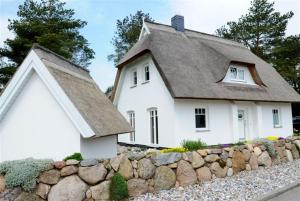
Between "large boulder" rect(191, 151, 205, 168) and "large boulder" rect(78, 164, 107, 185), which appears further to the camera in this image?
"large boulder" rect(191, 151, 205, 168)

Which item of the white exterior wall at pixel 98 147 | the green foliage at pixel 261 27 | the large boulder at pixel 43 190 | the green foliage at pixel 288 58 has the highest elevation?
the green foliage at pixel 261 27

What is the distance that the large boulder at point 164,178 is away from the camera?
764 cm

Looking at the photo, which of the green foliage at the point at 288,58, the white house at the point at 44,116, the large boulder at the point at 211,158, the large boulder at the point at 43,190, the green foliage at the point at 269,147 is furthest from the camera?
the green foliage at the point at 288,58

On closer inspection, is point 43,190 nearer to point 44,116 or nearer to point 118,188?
point 118,188

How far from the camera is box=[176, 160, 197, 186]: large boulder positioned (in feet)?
26.5

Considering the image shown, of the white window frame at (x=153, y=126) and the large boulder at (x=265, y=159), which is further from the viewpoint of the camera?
the white window frame at (x=153, y=126)

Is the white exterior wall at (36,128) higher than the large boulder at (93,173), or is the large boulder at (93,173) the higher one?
the white exterior wall at (36,128)

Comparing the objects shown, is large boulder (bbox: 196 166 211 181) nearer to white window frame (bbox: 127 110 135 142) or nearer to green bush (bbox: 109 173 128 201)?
green bush (bbox: 109 173 128 201)

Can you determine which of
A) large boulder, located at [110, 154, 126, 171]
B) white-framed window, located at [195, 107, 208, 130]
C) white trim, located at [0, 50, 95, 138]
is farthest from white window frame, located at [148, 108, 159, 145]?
large boulder, located at [110, 154, 126, 171]

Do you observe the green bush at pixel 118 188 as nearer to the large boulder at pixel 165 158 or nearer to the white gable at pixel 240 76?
the large boulder at pixel 165 158

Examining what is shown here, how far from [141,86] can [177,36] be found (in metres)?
4.61

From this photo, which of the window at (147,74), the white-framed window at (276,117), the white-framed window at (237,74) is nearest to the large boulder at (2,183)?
the window at (147,74)

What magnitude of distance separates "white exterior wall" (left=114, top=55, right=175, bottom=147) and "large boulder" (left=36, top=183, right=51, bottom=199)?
9.40 metres

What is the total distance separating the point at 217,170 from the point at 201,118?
7.75 meters
